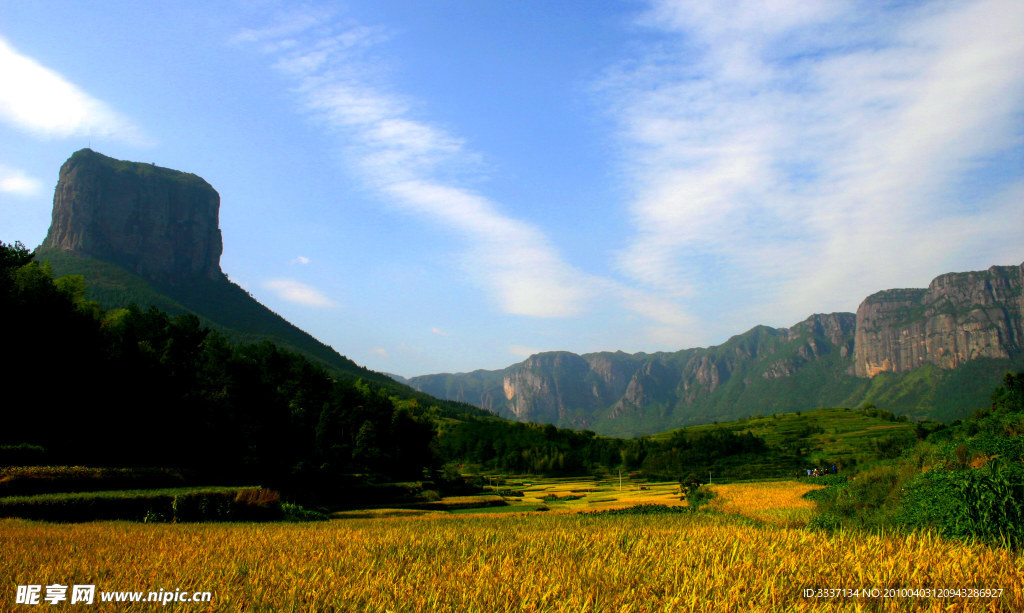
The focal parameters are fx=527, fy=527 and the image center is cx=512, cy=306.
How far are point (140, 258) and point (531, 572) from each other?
221m

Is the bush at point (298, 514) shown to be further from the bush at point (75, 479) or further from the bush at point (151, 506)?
the bush at point (75, 479)

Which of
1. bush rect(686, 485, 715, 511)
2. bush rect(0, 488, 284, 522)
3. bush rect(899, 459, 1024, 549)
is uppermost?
bush rect(899, 459, 1024, 549)

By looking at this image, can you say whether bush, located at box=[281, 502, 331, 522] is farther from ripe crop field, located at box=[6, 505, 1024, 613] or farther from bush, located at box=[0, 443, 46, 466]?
ripe crop field, located at box=[6, 505, 1024, 613]

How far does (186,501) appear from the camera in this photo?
818 inches

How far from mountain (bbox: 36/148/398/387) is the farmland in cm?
13572

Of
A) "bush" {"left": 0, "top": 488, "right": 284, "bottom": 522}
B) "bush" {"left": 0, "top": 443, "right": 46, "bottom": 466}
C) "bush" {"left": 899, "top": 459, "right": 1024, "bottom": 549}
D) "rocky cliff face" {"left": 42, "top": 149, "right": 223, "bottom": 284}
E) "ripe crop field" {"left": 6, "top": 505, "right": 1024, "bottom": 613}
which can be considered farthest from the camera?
"rocky cliff face" {"left": 42, "top": 149, "right": 223, "bottom": 284}

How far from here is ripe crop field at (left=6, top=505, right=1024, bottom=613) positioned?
18.1 feet

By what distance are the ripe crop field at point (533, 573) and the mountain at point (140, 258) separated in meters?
136

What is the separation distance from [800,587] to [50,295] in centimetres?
4459

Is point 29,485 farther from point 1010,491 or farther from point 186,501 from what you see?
point 1010,491

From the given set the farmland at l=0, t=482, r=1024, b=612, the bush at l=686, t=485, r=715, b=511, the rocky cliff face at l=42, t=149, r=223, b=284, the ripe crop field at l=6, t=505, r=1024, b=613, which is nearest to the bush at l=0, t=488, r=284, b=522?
the farmland at l=0, t=482, r=1024, b=612

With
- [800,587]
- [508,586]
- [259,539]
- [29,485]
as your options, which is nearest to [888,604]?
[800,587]

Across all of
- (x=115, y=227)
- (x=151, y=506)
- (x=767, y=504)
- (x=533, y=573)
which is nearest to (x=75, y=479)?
(x=151, y=506)

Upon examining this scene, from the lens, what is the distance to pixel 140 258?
184m
